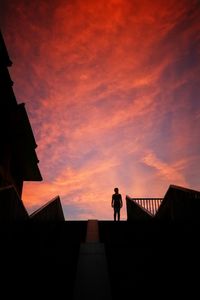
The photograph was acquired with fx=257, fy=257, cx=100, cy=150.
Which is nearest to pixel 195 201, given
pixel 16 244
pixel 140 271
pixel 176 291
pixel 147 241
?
pixel 147 241

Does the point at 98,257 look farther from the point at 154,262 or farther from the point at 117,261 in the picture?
the point at 154,262

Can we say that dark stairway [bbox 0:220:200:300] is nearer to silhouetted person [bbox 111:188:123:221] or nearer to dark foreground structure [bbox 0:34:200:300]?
dark foreground structure [bbox 0:34:200:300]

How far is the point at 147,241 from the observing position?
6453mm

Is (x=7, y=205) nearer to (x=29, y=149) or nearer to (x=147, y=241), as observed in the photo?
(x=147, y=241)

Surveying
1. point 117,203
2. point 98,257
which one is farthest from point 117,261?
point 117,203

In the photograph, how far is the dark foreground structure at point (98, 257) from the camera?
4039mm

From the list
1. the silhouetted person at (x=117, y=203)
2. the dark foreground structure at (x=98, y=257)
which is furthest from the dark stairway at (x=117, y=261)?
the silhouetted person at (x=117, y=203)

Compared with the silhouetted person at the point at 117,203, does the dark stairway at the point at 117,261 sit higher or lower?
lower

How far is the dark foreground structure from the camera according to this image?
4039mm

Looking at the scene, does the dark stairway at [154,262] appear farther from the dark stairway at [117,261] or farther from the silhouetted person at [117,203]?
the silhouetted person at [117,203]

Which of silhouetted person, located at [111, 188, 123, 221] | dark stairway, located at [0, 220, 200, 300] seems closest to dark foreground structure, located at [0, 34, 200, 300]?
dark stairway, located at [0, 220, 200, 300]

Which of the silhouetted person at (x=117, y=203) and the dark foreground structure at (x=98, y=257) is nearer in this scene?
the dark foreground structure at (x=98, y=257)

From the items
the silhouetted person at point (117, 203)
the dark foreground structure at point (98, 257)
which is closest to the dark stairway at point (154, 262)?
the dark foreground structure at point (98, 257)

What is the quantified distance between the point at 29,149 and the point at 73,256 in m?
9.45
